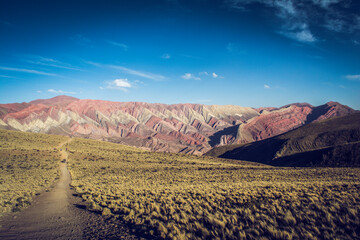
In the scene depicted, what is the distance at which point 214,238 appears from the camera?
23.4ft

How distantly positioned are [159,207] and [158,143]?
162646 mm

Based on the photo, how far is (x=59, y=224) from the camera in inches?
362

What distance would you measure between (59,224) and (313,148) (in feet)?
312

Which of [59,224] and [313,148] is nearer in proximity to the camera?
[59,224]

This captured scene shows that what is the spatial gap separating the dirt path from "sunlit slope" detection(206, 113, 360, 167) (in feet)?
209

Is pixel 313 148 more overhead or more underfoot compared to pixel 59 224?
more underfoot

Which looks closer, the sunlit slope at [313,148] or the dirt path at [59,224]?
the dirt path at [59,224]

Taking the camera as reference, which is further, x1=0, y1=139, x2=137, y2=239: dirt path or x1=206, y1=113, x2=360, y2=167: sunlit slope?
x1=206, y1=113, x2=360, y2=167: sunlit slope

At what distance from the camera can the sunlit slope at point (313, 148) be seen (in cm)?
5428

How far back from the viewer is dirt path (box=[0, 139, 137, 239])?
314 inches

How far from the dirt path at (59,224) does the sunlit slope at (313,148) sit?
6356 cm

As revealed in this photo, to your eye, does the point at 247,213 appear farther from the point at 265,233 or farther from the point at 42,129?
the point at 42,129

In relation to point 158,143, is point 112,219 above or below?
above

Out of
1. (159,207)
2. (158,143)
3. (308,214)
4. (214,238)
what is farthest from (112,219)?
(158,143)
